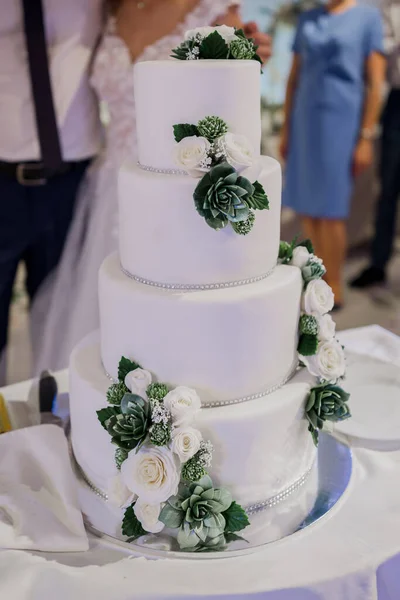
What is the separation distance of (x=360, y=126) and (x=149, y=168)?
8.75 ft

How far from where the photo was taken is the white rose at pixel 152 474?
3.48 feet

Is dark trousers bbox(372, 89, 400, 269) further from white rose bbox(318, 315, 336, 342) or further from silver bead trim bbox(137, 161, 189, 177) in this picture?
silver bead trim bbox(137, 161, 189, 177)

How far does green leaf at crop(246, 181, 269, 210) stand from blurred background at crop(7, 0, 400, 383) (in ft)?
8.45

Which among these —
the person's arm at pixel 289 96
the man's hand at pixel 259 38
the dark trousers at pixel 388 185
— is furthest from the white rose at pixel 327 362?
the dark trousers at pixel 388 185

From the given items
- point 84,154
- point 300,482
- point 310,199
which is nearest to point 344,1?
point 310,199

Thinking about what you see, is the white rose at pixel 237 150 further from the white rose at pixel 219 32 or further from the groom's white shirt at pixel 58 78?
the groom's white shirt at pixel 58 78

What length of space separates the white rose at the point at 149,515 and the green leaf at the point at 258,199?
51 centimetres

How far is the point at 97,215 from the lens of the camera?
2062mm

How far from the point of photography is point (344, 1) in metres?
3.39

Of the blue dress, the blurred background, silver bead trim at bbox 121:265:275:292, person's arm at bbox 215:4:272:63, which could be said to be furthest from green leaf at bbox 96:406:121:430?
the blue dress

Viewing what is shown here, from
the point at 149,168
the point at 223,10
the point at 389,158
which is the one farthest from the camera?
the point at 389,158

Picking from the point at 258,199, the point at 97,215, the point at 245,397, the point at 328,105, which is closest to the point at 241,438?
the point at 245,397

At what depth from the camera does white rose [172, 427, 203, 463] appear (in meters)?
1.05

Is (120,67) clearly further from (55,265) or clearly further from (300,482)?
(300,482)
